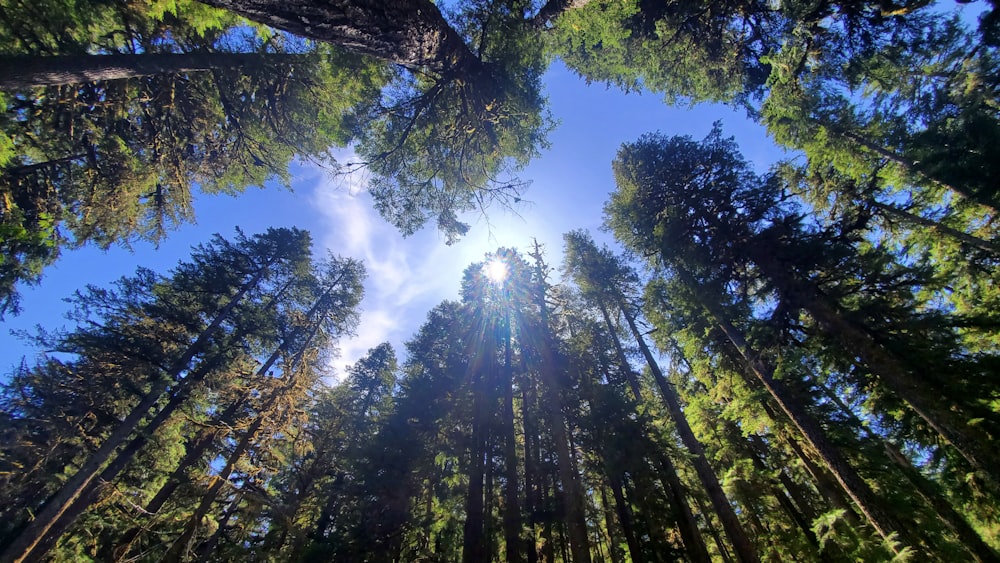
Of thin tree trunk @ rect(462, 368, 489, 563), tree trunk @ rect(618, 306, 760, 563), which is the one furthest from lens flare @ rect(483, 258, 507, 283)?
tree trunk @ rect(618, 306, 760, 563)

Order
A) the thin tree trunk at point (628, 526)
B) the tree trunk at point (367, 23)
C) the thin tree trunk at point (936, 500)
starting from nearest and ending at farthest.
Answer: the tree trunk at point (367, 23), the thin tree trunk at point (936, 500), the thin tree trunk at point (628, 526)

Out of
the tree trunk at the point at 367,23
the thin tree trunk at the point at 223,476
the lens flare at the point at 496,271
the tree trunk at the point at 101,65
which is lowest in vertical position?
the thin tree trunk at the point at 223,476

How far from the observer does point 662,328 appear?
1234cm

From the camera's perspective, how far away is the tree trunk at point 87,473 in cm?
883

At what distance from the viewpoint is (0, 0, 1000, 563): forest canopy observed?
7.39 metres

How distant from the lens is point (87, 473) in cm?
1002

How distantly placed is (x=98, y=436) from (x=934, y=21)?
30475mm

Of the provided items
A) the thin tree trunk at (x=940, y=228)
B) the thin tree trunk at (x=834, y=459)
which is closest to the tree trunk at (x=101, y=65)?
the thin tree trunk at (x=834, y=459)

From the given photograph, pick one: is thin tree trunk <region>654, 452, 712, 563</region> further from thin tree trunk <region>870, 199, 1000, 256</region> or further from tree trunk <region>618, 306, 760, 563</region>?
thin tree trunk <region>870, 199, 1000, 256</region>

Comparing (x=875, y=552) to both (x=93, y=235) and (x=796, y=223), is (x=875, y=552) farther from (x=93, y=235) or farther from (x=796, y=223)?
(x=93, y=235)

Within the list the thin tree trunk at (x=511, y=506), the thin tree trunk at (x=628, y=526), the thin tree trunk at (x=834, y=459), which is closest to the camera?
the thin tree trunk at (x=834, y=459)

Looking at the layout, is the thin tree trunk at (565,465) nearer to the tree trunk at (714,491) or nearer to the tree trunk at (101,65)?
the tree trunk at (714,491)

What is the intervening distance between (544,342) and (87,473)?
52.5 feet

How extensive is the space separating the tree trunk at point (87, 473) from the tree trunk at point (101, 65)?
10.3 meters
